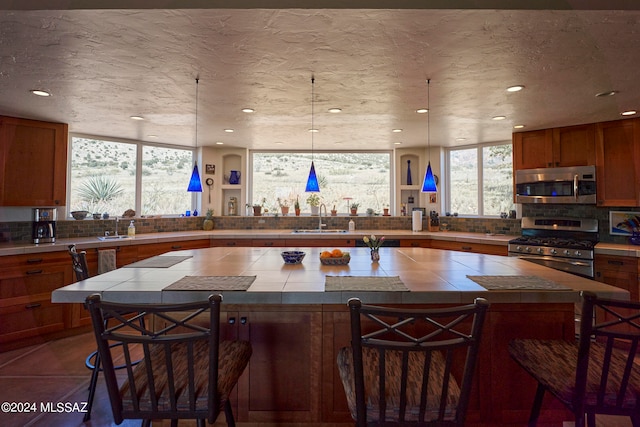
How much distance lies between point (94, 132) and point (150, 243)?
1.64m

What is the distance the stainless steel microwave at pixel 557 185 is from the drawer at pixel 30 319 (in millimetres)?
5296

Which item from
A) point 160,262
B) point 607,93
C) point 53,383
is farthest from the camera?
point 607,93

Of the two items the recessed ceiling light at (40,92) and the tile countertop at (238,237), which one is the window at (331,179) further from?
the recessed ceiling light at (40,92)

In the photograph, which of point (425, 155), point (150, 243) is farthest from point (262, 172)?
point (425, 155)

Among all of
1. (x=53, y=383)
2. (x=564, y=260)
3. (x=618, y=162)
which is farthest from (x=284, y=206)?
(x=618, y=162)

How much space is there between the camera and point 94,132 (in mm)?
4094

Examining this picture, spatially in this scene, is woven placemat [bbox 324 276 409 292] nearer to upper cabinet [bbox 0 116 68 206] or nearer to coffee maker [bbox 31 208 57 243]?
coffee maker [bbox 31 208 57 243]

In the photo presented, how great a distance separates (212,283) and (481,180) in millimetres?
4424

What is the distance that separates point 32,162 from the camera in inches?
133

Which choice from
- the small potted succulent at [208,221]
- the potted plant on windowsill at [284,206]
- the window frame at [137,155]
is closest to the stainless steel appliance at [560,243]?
the potted plant on windowsill at [284,206]

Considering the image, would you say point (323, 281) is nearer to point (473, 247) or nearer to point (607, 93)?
point (607, 93)

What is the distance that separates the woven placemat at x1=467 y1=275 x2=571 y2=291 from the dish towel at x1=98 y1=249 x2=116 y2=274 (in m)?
3.49

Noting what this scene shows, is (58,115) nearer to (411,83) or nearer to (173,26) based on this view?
(173,26)

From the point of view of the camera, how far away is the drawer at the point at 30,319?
2926mm
